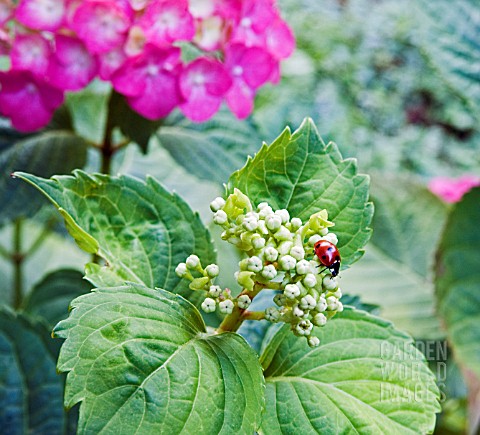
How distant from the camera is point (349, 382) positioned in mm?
504

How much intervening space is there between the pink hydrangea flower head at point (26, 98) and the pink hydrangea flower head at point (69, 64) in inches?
1.1


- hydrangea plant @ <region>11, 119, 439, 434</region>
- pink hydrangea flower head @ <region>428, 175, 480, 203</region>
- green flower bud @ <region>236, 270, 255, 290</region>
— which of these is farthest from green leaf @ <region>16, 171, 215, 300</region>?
pink hydrangea flower head @ <region>428, 175, 480, 203</region>

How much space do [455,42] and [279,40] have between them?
377 mm

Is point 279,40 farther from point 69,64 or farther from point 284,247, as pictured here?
point 284,247

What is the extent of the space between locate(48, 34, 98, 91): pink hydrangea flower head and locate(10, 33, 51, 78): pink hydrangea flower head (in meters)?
0.01

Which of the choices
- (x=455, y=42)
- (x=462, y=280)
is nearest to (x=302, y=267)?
(x=462, y=280)

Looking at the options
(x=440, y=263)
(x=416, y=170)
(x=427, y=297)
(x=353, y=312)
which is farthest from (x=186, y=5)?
(x=416, y=170)

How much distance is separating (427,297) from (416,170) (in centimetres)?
116

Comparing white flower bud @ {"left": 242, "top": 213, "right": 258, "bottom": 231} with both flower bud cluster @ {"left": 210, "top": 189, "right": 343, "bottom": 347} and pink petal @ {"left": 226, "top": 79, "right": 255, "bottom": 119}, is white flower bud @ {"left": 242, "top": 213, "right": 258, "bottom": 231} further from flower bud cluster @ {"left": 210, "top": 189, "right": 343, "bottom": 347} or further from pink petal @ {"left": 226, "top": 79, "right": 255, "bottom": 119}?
pink petal @ {"left": 226, "top": 79, "right": 255, "bottom": 119}

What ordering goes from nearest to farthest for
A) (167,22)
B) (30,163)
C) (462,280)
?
(167,22) → (30,163) → (462,280)

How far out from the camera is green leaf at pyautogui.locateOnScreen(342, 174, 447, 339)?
1.11 m

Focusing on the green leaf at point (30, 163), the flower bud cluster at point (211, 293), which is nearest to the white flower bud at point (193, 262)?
the flower bud cluster at point (211, 293)

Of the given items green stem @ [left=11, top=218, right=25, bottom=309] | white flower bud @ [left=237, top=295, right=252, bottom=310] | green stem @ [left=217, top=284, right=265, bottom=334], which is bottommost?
green stem @ [left=11, top=218, right=25, bottom=309]

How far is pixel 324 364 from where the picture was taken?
0.52 metres
